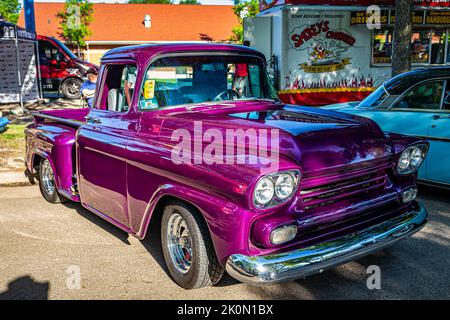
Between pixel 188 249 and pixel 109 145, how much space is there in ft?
4.20

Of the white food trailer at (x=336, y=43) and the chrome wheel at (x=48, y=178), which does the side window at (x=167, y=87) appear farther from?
the white food trailer at (x=336, y=43)

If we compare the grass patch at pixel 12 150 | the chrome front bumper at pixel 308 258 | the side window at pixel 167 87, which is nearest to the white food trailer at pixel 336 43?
the grass patch at pixel 12 150

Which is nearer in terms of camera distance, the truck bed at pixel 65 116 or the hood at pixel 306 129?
the hood at pixel 306 129

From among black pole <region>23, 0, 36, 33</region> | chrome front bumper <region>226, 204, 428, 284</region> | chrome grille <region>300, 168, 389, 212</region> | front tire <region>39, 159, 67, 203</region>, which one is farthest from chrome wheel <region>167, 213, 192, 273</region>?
black pole <region>23, 0, 36, 33</region>

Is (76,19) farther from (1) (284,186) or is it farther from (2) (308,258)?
(2) (308,258)

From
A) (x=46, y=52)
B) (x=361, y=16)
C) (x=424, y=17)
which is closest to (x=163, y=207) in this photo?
(x=361, y=16)

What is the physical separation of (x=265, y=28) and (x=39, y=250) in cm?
1125

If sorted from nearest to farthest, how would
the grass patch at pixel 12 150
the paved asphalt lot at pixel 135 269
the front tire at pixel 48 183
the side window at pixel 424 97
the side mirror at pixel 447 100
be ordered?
the paved asphalt lot at pixel 135 269
the side mirror at pixel 447 100
the side window at pixel 424 97
the front tire at pixel 48 183
the grass patch at pixel 12 150

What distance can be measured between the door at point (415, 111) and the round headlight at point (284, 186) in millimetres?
3223

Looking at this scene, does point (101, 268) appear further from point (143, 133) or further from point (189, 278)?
point (143, 133)

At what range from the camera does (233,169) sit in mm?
2945

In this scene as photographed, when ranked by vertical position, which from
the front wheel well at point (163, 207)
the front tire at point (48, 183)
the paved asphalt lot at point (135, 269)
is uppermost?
the front wheel well at point (163, 207)

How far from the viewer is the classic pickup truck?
2914 mm

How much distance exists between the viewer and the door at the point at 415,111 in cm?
557
